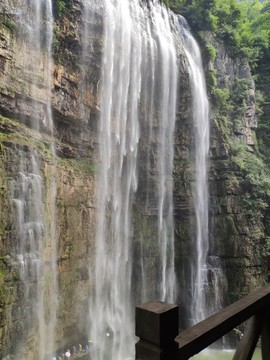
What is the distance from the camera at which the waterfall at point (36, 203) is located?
8891mm

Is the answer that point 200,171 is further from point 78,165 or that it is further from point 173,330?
point 173,330

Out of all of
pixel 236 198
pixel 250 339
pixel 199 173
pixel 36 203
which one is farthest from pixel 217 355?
pixel 250 339

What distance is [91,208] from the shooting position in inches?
448

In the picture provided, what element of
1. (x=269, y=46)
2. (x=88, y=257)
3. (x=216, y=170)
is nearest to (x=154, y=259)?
(x=88, y=257)

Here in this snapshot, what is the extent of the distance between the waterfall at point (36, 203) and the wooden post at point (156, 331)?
323 inches

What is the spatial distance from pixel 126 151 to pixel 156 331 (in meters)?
11.9

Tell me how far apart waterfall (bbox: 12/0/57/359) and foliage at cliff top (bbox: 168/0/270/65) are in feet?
26.8

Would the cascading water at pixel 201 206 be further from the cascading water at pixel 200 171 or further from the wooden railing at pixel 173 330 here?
the wooden railing at pixel 173 330

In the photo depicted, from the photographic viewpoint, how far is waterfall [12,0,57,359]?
8.89 m

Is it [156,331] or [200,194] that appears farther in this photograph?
[200,194]

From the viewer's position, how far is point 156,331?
1284 millimetres

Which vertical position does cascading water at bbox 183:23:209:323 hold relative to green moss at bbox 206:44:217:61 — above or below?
below

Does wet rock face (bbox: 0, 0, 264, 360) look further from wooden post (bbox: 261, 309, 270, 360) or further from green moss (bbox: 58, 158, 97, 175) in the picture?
wooden post (bbox: 261, 309, 270, 360)

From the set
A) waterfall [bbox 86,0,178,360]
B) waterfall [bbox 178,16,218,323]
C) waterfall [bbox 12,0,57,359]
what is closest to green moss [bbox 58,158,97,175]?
waterfall [bbox 86,0,178,360]
